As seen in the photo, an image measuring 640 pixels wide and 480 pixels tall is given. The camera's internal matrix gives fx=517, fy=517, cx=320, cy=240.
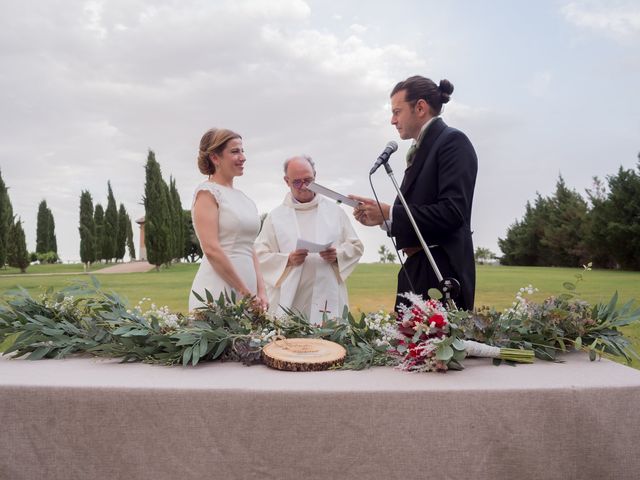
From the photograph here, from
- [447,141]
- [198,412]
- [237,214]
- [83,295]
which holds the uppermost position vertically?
[447,141]

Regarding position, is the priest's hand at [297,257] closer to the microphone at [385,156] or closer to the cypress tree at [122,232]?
the microphone at [385,156]

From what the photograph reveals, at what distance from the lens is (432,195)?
2688mm

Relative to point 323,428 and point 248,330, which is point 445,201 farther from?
point 323,428

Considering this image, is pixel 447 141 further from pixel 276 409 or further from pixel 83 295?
pixel 83 295

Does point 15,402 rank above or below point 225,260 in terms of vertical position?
below

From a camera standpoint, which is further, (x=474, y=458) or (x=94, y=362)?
(x=94, y=362)

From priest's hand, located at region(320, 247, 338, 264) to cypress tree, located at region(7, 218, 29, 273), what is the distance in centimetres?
2628

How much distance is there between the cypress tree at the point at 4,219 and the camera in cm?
2166

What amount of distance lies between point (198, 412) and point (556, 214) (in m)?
38.4

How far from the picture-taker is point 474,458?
5.12 ft

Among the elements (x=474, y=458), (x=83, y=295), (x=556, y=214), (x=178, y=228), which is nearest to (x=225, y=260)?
(x=83, y=295)

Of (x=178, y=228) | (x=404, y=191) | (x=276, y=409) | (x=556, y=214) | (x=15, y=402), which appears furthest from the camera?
(x=556, y=214)

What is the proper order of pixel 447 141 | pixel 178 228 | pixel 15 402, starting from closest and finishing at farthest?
1. pixel 15 402
2. pixel 447 141
3. pixel 178 228

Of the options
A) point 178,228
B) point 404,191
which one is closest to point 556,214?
point 178,228
